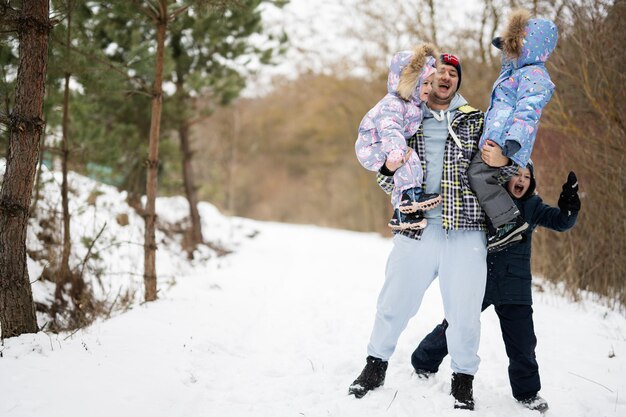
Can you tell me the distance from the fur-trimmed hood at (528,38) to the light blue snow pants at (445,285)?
973 millimetres

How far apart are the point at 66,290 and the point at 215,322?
2.18 meters

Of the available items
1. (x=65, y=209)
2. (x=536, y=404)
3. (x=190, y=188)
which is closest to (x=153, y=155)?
(x=65, y=209)

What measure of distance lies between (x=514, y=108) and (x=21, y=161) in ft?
9.64

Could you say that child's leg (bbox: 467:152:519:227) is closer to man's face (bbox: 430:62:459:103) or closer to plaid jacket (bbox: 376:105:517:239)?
plaid jacket (bbox: 376:105:517:239)

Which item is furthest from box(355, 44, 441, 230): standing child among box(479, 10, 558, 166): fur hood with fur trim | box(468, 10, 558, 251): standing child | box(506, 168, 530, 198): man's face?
box(506, 168, 530, 198): man's face

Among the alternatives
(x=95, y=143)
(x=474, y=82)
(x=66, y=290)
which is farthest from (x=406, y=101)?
(x=474, y=82)

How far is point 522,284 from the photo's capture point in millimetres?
2602

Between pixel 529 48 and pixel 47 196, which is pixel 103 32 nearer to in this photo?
pixel 47 196

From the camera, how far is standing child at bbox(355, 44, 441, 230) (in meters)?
2.55

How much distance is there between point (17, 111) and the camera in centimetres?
288

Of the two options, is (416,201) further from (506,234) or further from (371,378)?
(371,378)

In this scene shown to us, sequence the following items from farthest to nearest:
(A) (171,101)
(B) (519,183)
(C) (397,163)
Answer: (A) (171,101), (B) (519,183), (C) (397,163)

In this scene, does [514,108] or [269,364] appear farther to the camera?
[269,364]

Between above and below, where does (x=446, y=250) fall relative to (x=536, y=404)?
above
